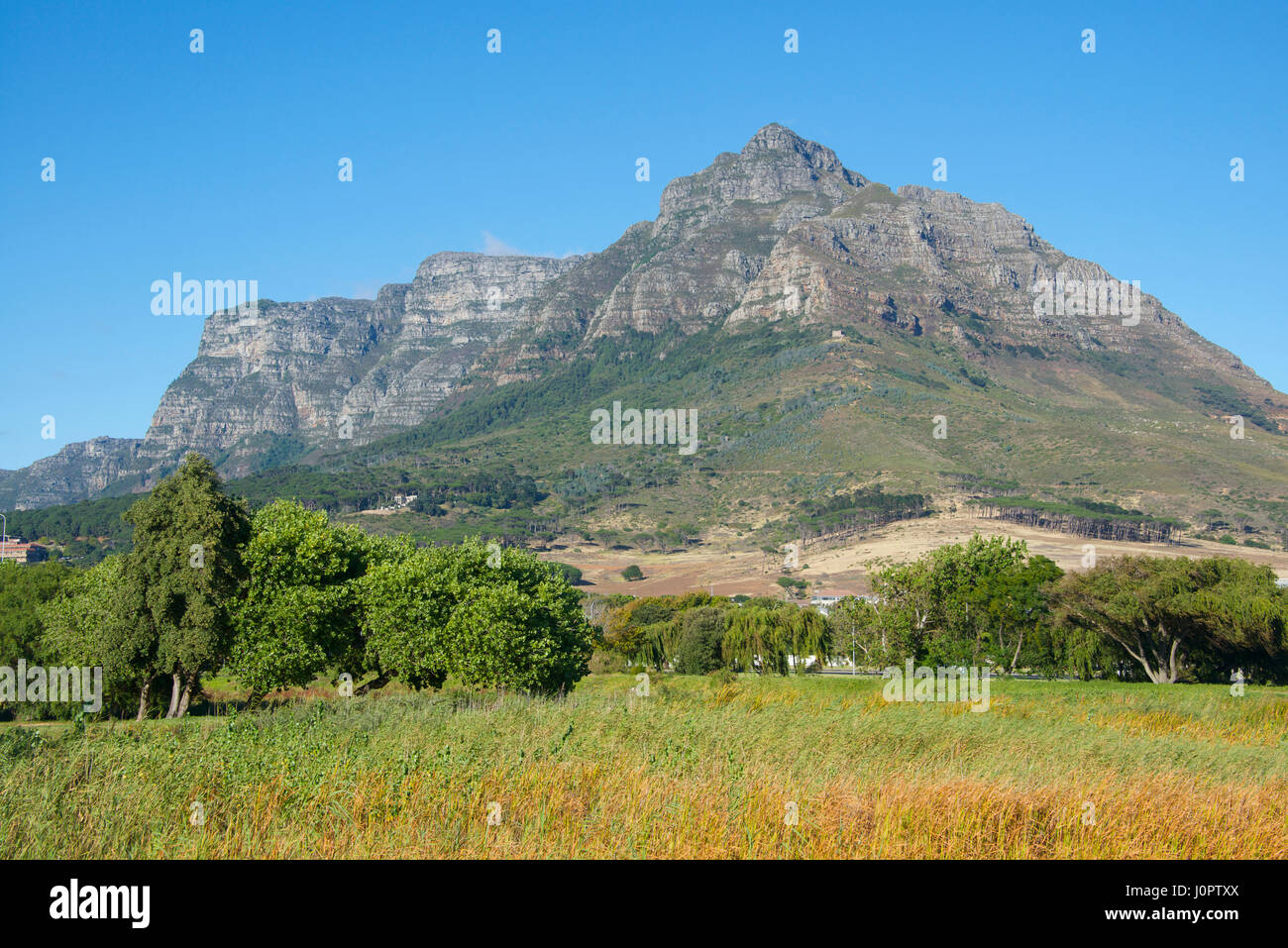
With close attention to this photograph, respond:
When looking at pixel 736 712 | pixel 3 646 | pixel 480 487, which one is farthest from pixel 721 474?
pixel 736 712

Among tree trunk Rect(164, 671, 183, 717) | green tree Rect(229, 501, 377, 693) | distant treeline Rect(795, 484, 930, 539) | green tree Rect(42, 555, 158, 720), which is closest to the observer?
green tree Rect(42, 555, 158, 720)

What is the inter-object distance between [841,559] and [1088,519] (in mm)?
38968

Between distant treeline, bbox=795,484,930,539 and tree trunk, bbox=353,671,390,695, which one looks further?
distant treeline, bbox=795,484,930,539

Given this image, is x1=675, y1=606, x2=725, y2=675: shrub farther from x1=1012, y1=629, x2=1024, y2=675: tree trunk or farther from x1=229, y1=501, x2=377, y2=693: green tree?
x1=229, y1=501, x2=377, y2=693: green tree

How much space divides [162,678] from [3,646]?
35.2 ft

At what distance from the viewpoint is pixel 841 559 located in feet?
427

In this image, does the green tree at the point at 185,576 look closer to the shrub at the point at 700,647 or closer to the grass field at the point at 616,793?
the grass field at the point at 616,793

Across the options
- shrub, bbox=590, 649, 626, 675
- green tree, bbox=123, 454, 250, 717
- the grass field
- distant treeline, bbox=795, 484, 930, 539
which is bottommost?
shrub, bbox=590, 649, 626, 675

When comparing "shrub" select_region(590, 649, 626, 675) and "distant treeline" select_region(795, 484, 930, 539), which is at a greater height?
"distant treeline" select_region(795, 484, 930, 539)

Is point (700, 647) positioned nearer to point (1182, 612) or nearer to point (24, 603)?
point (1182, 612)

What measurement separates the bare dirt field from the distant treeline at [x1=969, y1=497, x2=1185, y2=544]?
451cm

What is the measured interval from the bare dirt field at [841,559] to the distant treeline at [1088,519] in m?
4.51

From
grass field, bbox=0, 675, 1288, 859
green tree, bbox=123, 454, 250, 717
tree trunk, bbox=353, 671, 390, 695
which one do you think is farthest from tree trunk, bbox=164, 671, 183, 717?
grass field, bbox=0, 675, 1288, 859

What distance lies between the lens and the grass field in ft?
32.6
